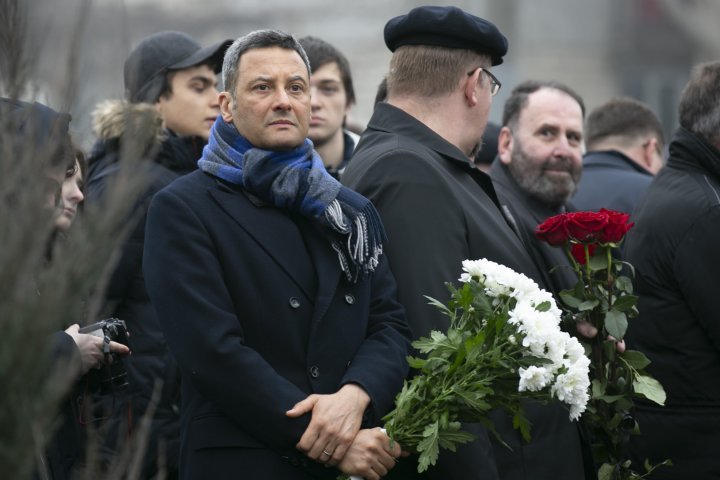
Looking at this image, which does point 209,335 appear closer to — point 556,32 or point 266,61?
point 266,61

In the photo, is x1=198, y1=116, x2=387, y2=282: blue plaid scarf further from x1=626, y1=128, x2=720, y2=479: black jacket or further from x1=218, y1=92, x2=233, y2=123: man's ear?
x1=626, y1=128, x2=720, y2=479: black jacket

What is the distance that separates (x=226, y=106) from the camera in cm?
373

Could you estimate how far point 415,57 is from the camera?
4.29 m

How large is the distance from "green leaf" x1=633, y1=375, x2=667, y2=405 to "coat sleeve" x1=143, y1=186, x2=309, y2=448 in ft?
4.17

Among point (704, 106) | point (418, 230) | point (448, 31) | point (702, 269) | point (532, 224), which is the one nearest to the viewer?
point (418, 230)

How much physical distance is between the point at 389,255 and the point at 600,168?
139 inches

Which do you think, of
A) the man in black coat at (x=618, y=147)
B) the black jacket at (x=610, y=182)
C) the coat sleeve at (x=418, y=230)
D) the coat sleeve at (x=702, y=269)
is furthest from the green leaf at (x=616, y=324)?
the man in black coat at (x=618, y=147)

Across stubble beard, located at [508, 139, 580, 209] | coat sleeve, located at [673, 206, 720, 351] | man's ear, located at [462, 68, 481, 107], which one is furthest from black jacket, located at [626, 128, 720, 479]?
man's ear, located at [462, 68, 481, 107]

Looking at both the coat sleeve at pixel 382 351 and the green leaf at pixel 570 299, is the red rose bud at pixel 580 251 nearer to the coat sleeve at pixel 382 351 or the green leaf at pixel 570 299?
the green leaf at pixel 570 299

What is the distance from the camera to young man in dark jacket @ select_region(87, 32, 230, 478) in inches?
184

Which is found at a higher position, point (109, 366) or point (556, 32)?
point (109, 366)

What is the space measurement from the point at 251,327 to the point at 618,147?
442 cm

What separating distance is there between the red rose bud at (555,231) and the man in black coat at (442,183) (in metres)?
0.09

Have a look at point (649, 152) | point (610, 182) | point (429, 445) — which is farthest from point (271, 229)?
point (649, 152)
